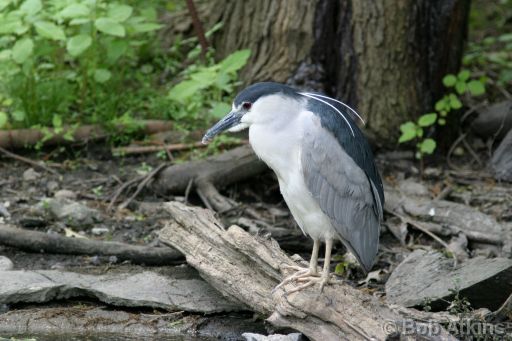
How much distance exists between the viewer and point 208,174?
7078mm

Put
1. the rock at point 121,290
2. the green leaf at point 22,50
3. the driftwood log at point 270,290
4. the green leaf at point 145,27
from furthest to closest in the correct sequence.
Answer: the green leaf at point 145,27
the green leaf at point 22,50
the rock at point 121,290
the driftwood log at point 270,290

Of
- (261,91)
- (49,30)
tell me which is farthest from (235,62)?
(261,91)

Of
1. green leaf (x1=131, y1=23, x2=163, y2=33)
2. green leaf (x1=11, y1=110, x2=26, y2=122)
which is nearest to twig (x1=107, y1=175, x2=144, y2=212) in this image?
green leaf (x1=11, y1=110, x2=26, y2=122)

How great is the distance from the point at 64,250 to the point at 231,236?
1593 millimetres

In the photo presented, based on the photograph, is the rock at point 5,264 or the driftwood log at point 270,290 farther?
the rock at point 5,264

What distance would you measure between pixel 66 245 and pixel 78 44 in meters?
1.77

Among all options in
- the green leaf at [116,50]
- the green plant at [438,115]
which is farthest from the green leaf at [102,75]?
the green plant at [438,115]

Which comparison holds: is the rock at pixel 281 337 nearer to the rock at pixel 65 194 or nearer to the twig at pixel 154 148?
the rock at pixel 65 194

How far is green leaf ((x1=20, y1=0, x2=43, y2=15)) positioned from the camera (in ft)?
21.8

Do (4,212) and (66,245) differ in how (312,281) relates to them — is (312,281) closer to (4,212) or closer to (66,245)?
(66,245)

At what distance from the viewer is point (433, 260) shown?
5.66 m

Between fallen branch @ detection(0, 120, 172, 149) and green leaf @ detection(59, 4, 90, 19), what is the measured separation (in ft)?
4.27

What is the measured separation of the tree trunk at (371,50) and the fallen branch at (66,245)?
2.35m

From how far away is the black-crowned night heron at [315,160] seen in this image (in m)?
4.81
